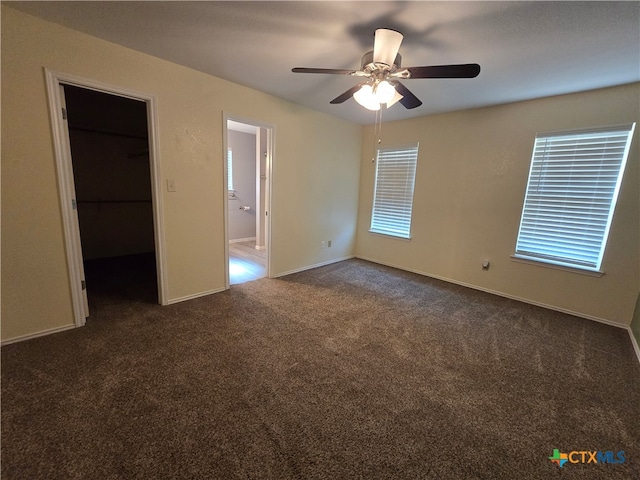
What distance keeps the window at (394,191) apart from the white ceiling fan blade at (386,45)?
8.37 feet

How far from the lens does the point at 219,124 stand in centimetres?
295

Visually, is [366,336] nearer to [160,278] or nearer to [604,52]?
[160,278]

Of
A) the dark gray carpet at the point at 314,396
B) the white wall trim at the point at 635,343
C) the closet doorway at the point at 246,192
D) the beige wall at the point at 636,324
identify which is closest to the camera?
the dark gray carpet at the point at 314,396

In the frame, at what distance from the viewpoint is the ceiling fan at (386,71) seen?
1.67 meters

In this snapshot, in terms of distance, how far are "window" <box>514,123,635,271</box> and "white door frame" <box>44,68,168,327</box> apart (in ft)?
13.5

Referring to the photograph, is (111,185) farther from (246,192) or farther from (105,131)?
(246,192)

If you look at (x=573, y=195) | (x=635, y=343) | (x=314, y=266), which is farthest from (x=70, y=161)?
(x=635, y=343)

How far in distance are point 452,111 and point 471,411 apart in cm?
354

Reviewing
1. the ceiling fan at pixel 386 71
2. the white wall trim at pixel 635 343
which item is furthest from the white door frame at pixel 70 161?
the white wall trim at pixel 635 343

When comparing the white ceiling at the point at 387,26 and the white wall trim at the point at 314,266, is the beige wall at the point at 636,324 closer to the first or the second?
the white ceiling at the point at 387,26

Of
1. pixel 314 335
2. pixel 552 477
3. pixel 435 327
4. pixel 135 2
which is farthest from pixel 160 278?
pixel 552 477

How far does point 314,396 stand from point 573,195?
11.1ft

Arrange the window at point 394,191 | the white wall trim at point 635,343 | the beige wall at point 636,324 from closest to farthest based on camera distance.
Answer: the white wall trim at point 635,343, the beige wall at point 636,324, the window at point 394,191

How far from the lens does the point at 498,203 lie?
3.42 metres
